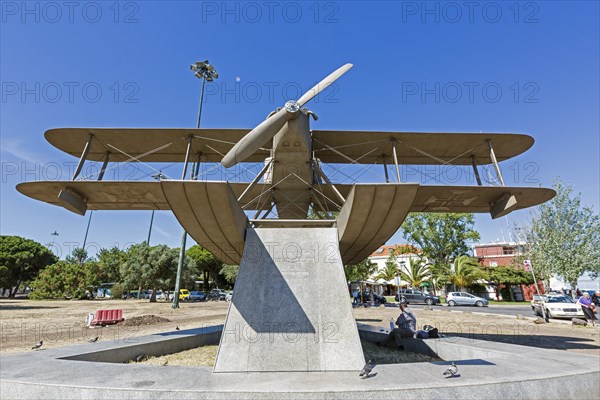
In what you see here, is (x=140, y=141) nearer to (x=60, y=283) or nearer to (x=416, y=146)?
(x=416, y=146)

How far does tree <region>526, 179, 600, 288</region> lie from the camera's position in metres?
30.6

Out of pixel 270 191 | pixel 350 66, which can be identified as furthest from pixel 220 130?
pixel 350 66

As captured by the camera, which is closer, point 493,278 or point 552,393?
point 552,393

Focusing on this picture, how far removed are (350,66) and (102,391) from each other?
9317 mm

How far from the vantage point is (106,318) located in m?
17.8

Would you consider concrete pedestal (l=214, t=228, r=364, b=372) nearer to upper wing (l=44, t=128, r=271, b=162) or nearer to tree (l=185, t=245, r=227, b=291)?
upper wing (l=44, t=128, r=271, b=162)

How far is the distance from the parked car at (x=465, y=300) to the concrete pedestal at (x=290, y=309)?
3432 cm

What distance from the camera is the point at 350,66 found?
9.52m

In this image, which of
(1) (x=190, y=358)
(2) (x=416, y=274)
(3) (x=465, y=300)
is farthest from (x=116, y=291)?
(1) (x=190, y=358)

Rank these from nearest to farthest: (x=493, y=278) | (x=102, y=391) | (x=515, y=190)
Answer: (x=102, y=391) → (x=515, y=190) → (x=493, y=278)

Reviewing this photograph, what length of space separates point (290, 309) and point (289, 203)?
4.51m

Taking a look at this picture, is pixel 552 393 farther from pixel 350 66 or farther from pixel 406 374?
pixel 350 66

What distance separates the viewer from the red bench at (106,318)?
57.0 feet

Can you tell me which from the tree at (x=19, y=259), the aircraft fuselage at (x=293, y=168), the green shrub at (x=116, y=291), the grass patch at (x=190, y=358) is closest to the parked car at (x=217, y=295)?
the green shrub at (x=116, y=291)
